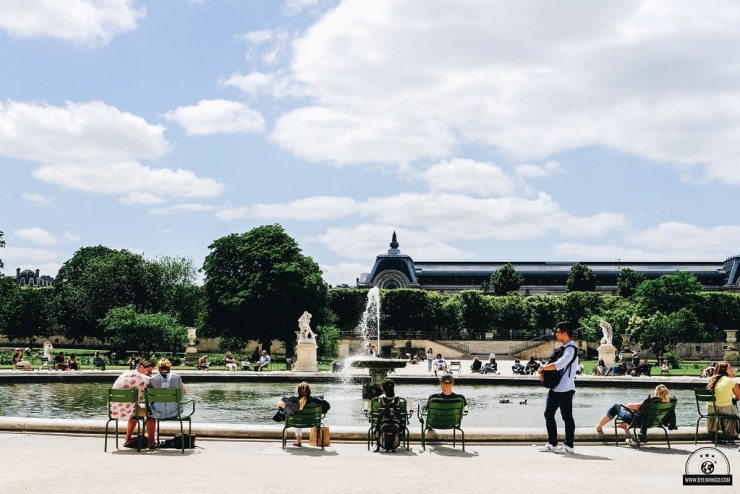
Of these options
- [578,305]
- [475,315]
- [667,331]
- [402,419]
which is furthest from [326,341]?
[402,419]

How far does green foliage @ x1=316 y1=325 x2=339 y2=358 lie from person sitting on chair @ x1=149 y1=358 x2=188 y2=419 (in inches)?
1657

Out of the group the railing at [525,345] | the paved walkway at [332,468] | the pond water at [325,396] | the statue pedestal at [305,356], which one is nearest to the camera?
the paved walkway at [332,468]

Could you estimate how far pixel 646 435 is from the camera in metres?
11.5

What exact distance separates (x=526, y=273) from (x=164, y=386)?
4734 inches

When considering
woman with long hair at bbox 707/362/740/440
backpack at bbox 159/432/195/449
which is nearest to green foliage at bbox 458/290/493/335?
woman with long hair at bbox 707/362/740/440

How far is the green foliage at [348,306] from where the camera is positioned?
83.8m

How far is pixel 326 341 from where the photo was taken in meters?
54.4

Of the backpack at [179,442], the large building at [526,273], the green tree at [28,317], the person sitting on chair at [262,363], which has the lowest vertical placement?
the backpack at [179,442]

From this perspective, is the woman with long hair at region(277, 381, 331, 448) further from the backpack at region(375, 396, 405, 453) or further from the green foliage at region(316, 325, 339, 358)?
the green foliage at region(316, 325, 339, 358)

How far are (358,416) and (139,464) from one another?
8780 mm

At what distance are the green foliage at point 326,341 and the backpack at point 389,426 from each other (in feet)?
→ 140

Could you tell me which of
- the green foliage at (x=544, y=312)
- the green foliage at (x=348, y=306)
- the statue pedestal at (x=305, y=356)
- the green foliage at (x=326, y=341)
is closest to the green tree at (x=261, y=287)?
the green foliage at (x=326, y=341)

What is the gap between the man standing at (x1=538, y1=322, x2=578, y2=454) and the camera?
1070 centimetres

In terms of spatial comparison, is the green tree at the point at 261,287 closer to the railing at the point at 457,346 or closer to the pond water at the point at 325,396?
the railing at the point at 457,346
